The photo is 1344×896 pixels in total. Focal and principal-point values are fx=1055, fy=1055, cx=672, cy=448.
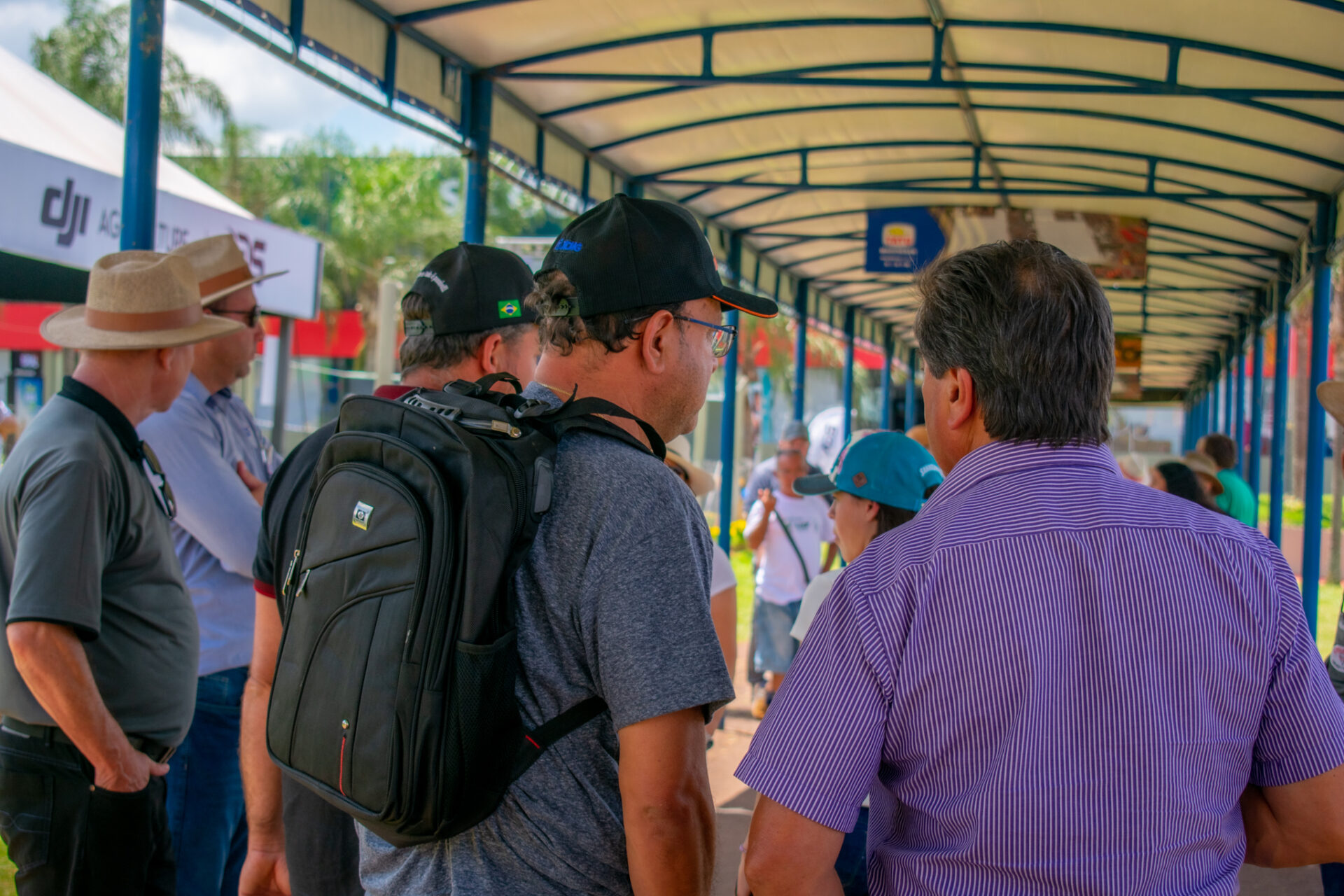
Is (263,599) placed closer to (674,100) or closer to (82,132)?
(674,100)

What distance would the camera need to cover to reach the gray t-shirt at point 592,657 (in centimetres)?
142

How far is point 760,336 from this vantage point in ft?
115

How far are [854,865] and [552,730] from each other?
162cm

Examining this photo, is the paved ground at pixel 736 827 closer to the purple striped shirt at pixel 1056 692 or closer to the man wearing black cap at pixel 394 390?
the man wearing black cap at pixel 394 390

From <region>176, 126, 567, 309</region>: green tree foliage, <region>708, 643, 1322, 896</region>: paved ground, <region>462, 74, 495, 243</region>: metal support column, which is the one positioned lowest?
<region>708, 643, 1322, 896</region>: paved ground

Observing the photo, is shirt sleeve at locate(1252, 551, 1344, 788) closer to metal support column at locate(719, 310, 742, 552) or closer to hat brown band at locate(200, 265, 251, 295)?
hat brown band at locate(200, 265, 251, 295)

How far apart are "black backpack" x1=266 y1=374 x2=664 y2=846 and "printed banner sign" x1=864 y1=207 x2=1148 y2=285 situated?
809 centimetres

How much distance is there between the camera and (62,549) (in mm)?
2479

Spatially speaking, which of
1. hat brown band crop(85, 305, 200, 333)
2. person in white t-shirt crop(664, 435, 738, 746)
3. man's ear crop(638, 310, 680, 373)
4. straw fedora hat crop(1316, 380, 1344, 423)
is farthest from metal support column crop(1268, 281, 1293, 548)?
man's ear crop(638, 310, 680, 373)

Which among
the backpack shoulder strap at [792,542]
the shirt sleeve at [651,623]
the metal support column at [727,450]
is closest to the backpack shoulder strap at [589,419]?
the shirt sleeve at [651,623]

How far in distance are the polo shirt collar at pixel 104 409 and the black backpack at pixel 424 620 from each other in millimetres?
1466

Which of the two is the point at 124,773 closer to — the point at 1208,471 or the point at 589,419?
the point at 589,419

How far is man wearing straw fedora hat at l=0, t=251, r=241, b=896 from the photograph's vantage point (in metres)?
2.47

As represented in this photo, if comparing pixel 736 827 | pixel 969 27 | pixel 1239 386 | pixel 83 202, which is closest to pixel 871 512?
pixel 736 827
